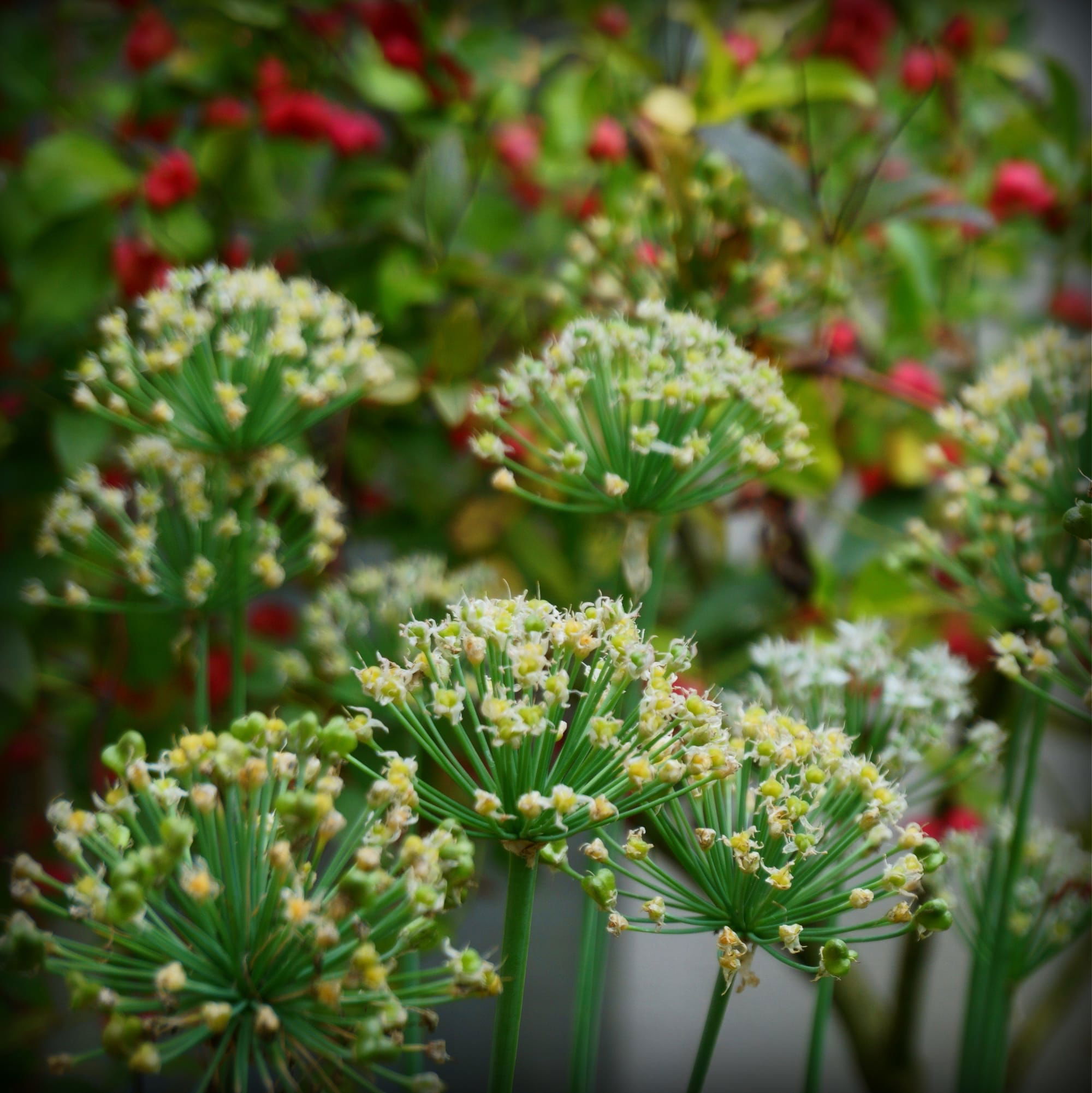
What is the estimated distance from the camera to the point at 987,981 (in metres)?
0.62

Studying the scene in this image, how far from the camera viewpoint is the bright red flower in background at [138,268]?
871mm

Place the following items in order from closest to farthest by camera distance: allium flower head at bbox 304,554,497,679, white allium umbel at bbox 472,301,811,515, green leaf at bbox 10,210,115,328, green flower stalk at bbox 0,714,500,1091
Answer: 1. green flower stalk at bbox 0,714,500,1091
2. white allium umbel at bbox 472,301,811,515
3. allium flower head at bbox 304,554,497,679
4. green leaf at bbox 10,210,115,328

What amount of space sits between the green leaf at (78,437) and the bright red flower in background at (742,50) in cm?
64

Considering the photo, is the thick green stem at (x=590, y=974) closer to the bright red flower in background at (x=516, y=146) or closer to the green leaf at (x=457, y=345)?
the green leaf at (x=457, y=345)

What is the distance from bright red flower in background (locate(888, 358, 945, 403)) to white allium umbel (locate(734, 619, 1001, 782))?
273 millimetres

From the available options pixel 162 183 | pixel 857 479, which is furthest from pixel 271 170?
pixel 857 479

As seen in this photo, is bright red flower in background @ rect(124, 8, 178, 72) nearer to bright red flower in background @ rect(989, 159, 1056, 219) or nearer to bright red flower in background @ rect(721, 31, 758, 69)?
bright red flower in background @ rect(721, 31, 758, 69)

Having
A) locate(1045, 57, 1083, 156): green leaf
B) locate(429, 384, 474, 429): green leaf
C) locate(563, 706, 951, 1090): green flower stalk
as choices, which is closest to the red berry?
locate(1045, 57, 1083, 156): green leaf

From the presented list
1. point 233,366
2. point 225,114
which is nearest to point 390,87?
point 225,114

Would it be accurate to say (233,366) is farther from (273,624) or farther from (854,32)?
(854,32)

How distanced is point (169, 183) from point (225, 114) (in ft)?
0.38

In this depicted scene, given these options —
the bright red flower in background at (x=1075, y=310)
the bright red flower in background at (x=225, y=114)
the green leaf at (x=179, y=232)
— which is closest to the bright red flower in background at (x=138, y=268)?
the green leaf at (x=179, y=232)

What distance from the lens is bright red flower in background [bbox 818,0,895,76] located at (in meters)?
0.92

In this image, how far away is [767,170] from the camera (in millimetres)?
708
